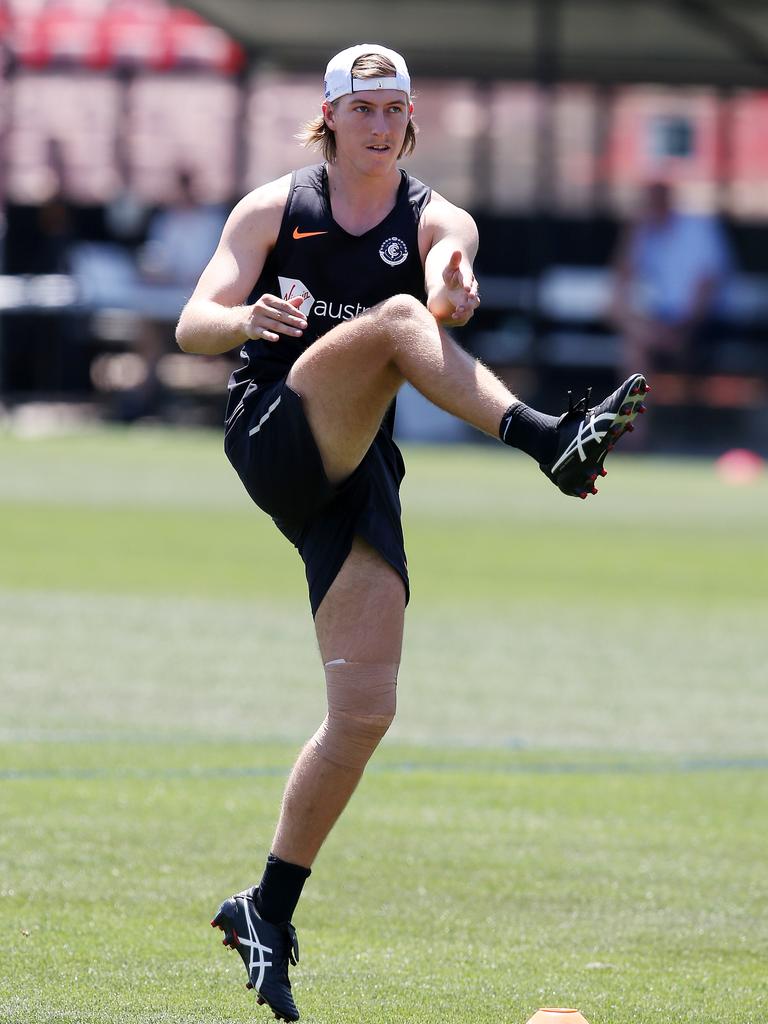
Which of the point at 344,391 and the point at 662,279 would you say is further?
the point at 662,279

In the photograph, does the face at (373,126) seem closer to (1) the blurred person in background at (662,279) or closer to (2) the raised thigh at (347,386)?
(2) the raised thigh at (347,386)

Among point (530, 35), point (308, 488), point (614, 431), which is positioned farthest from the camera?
point (530, 35)

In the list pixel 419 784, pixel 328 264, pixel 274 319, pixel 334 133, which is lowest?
pixel 419 784

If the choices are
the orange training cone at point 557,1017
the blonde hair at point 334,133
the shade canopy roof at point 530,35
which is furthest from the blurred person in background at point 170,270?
the orange training cone at point 557,1017

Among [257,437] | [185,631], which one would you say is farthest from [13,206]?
[257,437]

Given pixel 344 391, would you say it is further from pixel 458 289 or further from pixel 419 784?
pixel 419 784

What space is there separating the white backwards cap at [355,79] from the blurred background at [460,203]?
55.1 ft

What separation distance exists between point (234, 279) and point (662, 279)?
57.6 ft

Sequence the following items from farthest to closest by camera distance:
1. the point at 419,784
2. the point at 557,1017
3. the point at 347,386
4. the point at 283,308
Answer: the point at 419,784, the point at 347,386, the point at 283,308, the point at 557,1017

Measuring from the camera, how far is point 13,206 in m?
24.8

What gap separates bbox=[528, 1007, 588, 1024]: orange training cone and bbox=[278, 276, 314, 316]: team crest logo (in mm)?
1947

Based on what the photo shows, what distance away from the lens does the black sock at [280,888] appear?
4891 millimetres

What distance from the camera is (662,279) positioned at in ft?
72.9

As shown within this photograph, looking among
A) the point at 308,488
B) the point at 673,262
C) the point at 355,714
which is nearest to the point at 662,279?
the point at 673,262
